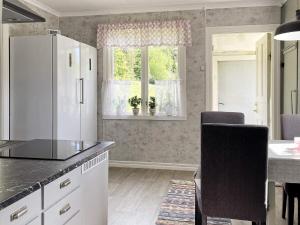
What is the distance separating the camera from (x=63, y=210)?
1565mm

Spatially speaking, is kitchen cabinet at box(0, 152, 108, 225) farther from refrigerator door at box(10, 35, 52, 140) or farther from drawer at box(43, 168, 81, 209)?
refrigerator door at box(10, 35, 52, 140)

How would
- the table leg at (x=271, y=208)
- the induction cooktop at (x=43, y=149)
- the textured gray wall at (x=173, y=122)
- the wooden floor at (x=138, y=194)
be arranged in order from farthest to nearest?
the textured gray wall at (x=173, y=122) < the wooden floor at (x=138, y=194) < the table leg at (x=271, y=208) < the induction cooktop at (x=43, y=149)

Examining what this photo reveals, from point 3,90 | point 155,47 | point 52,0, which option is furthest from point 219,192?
point 52,0

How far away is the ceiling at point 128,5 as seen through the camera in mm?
4582

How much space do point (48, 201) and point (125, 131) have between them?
3721 mm

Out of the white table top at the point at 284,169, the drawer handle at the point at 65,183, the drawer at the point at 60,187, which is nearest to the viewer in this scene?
the drawer at the point at 60,187

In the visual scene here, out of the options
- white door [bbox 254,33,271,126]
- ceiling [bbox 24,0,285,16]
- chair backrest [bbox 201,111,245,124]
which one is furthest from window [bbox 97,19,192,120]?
chair backrest [bbox 201,111,245,124]

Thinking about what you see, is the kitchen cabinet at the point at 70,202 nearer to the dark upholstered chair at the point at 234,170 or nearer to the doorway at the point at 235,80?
the dark upholstered chair at the point at 234,170

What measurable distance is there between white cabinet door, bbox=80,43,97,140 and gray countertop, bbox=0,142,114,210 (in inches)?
109

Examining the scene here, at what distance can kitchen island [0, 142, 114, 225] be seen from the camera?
1196mm

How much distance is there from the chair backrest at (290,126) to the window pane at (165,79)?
6.52 feet

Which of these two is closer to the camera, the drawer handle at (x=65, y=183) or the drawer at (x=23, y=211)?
the drawer at (x=23, y=211)

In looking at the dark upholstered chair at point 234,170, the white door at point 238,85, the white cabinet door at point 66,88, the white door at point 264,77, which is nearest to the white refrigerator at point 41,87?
the white cabinet door at point 66,88

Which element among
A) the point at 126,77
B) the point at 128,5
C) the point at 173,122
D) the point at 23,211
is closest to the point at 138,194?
the point at 173,122
